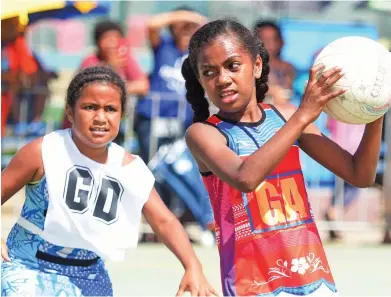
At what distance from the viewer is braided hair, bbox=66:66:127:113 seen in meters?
4.70

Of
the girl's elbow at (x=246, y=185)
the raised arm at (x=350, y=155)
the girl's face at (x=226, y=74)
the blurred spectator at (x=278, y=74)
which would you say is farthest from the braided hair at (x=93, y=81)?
the blurred spectator at (x=278, y=74)

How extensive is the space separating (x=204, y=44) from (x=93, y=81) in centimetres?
81

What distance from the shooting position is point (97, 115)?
455cm

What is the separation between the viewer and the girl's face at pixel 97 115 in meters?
4.54

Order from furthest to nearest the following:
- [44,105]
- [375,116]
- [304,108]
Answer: [44,105]
[375,116]
[304,108]

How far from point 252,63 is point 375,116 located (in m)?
0.56

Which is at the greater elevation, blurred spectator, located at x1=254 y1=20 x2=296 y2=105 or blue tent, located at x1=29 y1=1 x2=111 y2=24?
blue tent, located at x1=29 y1=1 x2=111 y2=24

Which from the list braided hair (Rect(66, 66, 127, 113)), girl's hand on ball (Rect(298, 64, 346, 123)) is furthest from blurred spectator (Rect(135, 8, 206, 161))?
girl's hand on ball (Rect(298, 64, 346, 123))

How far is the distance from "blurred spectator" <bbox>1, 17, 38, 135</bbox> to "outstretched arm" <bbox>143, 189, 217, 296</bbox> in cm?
630

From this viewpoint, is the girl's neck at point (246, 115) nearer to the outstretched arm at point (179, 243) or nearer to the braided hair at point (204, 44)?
the braided hair at point (204, 44)

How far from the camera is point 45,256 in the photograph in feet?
14.8

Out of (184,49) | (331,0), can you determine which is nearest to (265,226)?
(184,49)

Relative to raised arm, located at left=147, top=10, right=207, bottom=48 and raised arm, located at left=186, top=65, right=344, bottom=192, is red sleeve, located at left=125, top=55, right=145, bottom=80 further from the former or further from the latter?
raised arm, located at left=186, top=65, right=344, bottom=192

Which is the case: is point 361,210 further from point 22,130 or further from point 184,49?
point 22,130
